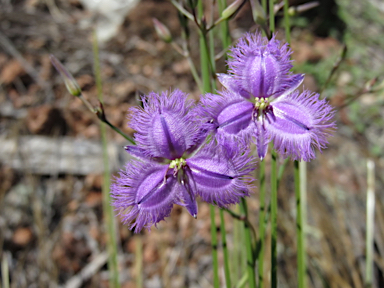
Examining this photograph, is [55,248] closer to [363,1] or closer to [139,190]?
[139,190]

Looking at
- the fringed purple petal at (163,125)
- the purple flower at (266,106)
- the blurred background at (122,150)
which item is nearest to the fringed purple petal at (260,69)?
the purple flower at (266,106)

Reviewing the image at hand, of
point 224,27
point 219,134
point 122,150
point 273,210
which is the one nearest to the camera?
point 219,134

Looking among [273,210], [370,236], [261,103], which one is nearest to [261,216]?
[273,210]

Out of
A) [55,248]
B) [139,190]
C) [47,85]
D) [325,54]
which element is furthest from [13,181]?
[325,54]

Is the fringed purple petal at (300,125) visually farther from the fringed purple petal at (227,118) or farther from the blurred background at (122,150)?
the blurred background at (122,150)

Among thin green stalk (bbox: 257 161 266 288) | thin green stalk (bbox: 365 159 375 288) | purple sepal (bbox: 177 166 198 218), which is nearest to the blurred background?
thin green stalk (bbox: 365 159 375 288)

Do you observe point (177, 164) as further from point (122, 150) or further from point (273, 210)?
point (122, 150)

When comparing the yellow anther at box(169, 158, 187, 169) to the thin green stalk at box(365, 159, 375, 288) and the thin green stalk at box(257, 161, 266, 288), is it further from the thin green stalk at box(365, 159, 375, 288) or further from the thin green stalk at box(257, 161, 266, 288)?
the thin green stalk at box(365, 159, 375, 288)
